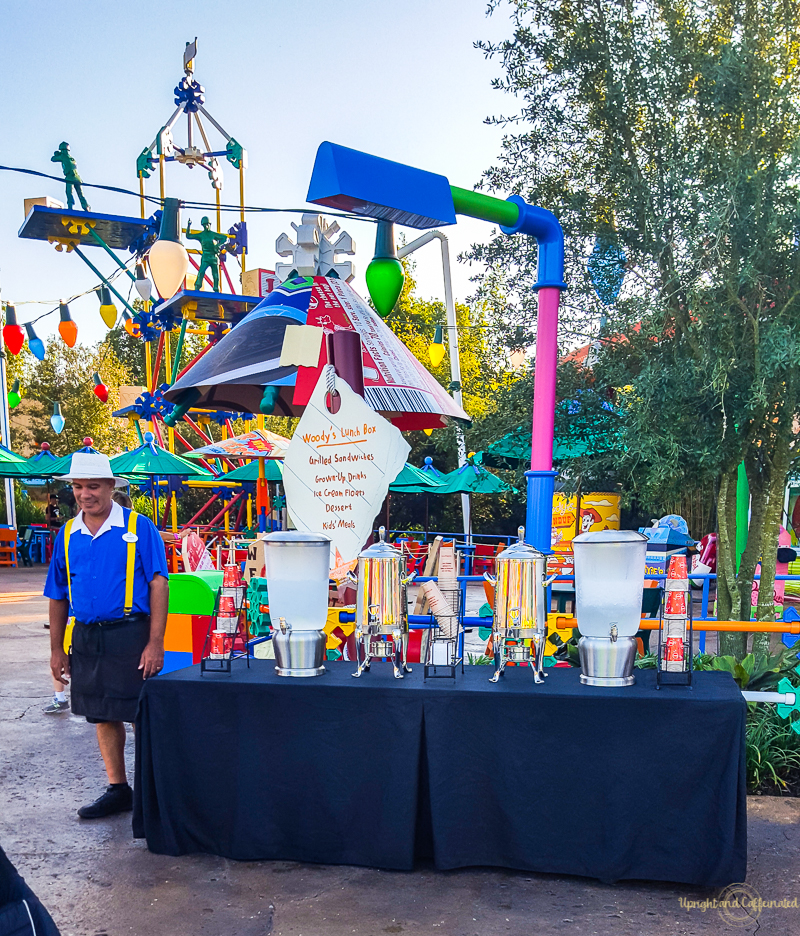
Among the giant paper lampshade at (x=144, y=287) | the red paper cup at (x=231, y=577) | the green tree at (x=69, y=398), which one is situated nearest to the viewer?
the red paper cup at (x=231, y=577)

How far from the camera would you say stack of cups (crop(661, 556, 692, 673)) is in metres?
3.58

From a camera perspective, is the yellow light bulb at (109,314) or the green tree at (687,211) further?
the yellow light bulb at (109,314)

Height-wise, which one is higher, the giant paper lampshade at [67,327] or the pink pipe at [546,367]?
the giant paper lampshade at [67,327]

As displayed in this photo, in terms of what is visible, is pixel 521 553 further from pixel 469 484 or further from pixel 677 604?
pixel 469 484

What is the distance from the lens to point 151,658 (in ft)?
14.0

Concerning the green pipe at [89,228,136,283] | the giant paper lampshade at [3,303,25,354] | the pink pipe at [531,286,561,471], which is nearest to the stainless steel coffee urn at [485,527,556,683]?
the pink pipe at [531,286,561,471]

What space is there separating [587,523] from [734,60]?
16.4 feet

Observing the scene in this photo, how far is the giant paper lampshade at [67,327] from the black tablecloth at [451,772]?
33.9 feet

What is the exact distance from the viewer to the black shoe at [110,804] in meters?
4.36

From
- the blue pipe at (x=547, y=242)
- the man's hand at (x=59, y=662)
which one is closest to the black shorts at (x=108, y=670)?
the man's hand at (x=59, y=662)

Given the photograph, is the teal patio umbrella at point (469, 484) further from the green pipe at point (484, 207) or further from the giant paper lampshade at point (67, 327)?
the green pipe at point (484, 207)

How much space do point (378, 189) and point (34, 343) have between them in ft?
45.6

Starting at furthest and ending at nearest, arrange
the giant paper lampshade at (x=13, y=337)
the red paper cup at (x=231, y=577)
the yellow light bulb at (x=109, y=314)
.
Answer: the giant paper lampshade at (x=13, y=337) < the yellow light bulb at (x=109, y=314) < the red paper cup at (x=231, y=577)

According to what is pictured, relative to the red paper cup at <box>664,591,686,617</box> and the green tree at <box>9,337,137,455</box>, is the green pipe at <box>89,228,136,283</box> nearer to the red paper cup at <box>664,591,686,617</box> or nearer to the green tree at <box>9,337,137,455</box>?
the red paper cup at <box>664,591,686,617</box>
